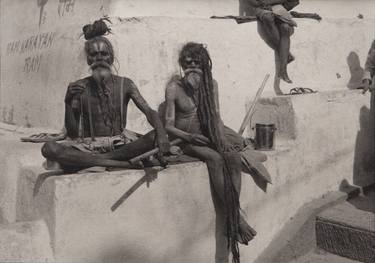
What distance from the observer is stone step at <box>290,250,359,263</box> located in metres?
4.23

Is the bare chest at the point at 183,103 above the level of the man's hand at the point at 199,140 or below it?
above

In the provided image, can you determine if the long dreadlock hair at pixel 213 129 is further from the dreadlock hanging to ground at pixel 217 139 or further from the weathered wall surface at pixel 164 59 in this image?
the weathered wall surface at pixel 164 59

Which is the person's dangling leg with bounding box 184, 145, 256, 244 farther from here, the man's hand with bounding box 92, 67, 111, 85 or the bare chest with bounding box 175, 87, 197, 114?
the man's hand with bounding box 92, 67, 111, 85

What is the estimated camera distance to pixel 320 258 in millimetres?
4320

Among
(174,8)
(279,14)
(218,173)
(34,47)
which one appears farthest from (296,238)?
(34,47)

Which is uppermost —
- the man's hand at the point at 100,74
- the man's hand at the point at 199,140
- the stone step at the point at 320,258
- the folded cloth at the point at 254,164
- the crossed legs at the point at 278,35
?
the crossed legs at the point at 278,35

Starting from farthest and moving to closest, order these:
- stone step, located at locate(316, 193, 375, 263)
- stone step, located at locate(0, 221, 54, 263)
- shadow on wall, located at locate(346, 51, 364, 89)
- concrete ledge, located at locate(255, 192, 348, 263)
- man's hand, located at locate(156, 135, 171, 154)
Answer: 1. shadow on wall, located at locate(346, 51, 364, 89)
2. concrete ledge, located at locate(255, 192, 348, 263)
3. stone step, located at locate(316, 193, 375, 263)
4. man's hand, located at locate(156, 135, 171, 154)
5. stone step, located at locate(0, 221, 54, 263)

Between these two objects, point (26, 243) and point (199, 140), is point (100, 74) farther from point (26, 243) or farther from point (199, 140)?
point (26, 243)

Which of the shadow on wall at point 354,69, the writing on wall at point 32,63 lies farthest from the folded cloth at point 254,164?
the writing on wall at point 32,63

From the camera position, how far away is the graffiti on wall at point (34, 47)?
243 inches

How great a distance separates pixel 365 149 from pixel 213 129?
255cm

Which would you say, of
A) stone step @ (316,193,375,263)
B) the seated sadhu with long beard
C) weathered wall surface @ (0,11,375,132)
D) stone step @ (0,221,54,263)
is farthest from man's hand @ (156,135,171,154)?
stone step @ (316,193,375,263)

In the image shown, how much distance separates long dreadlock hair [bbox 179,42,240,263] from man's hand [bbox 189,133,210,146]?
0.06 metres

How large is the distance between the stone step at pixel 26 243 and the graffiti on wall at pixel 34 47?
3242mm
